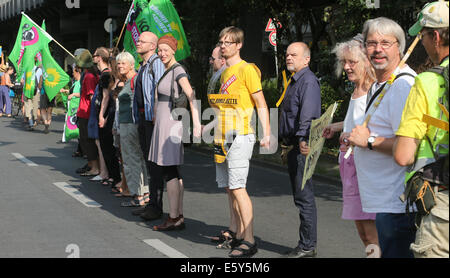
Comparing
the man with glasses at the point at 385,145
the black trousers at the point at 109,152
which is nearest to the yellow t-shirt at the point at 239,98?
the man with glasses at the point at 385,145

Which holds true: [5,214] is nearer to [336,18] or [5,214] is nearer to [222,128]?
[222,128]

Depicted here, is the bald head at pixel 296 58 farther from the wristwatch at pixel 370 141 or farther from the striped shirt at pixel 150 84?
the wristwatch at pixel 370 141

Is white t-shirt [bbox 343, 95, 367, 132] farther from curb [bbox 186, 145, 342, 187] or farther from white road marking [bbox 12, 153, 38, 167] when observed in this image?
white road marking [bbox 12, 153, 38, 167]

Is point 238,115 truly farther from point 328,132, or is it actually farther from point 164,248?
point 164,248

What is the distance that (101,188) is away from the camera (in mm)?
9406

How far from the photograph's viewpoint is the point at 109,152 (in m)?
9.39

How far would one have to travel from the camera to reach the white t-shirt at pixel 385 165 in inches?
136

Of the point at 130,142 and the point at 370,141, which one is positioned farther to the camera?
the point at 130,142

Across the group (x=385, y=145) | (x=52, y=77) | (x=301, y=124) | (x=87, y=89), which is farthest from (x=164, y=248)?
(x=52, y=77)

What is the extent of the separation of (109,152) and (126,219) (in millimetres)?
2227

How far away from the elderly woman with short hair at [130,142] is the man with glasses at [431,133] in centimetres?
528

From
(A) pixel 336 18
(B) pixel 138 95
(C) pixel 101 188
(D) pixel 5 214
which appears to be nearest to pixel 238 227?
(B) pixel 138 95

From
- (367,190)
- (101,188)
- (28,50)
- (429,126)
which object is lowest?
(101,188)

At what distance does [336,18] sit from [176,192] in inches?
300
